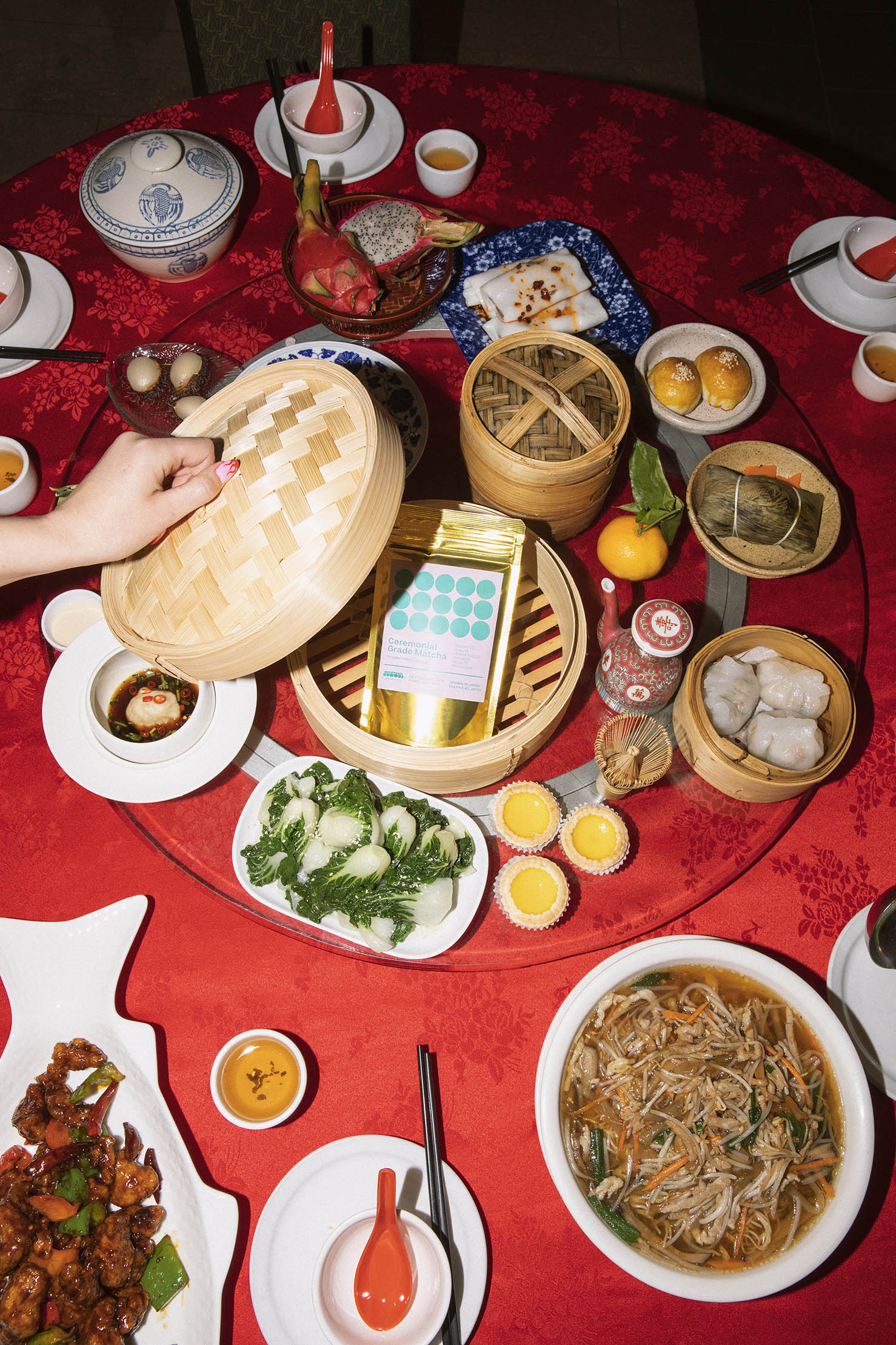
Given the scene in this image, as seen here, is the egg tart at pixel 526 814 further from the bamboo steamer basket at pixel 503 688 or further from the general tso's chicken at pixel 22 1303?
the general tso's chicken at pixel 22 1303

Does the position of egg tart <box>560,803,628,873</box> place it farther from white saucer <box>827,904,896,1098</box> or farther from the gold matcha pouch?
white saucer <box>827,904,896,1098</box>

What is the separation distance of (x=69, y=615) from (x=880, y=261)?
2556 mm

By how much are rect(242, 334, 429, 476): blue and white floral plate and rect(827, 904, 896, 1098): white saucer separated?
1583mm

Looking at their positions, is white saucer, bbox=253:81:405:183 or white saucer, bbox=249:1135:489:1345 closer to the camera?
white saucer, bbox=249:1135:489:1345

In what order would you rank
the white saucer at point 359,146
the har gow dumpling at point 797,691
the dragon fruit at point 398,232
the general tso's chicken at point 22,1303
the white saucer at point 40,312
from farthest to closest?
1. the white saucer at point 359,146
2. the white saucer at point 40,312
3. the dragon fruit at point 398,232
4. the har gow dumpling at point 797,691
5. the general tso's chicken at point 22,1303

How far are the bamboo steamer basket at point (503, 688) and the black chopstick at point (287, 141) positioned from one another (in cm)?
125

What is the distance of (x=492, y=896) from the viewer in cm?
192

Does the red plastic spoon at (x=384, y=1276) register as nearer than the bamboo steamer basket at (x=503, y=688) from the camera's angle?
Yes

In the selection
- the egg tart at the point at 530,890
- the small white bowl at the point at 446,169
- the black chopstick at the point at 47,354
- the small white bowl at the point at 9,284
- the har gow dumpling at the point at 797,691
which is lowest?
the egg tart at the point at 530,890

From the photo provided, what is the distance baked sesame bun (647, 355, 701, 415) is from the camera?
2.20 meters

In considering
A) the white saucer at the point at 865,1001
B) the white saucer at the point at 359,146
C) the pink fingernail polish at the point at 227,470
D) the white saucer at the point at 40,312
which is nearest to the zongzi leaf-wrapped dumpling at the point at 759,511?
the white saucer at the point at 865,1001

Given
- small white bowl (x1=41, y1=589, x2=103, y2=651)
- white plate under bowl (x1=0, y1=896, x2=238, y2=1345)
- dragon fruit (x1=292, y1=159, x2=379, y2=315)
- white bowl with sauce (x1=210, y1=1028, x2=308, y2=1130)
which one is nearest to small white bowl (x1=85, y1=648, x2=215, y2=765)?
small white bowl (x1=41, y1=589, x2=103, y2=651)

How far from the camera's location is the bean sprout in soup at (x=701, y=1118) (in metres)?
1.64

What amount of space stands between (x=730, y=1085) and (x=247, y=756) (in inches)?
51.9
